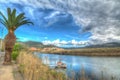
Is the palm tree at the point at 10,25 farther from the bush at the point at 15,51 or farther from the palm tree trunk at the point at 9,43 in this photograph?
the bush at the point at 15,51

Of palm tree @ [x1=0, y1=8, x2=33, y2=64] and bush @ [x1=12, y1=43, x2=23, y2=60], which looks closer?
palm tree @ [x1=0, y1=8, x2=33, y2=64]

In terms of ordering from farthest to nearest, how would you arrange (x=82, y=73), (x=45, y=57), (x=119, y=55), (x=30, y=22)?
1. (x=119, y=55)
2. (x=30, y=22)
3. (x=45, y=57)
4. (x=82, y=73)

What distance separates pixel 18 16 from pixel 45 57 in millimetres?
9324

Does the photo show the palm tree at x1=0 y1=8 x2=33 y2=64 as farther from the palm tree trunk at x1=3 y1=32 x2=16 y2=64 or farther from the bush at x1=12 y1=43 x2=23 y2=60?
the bush at x1=12 y1=43 x2=23 y2=60

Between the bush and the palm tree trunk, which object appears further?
the bush

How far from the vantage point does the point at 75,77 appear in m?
5.94

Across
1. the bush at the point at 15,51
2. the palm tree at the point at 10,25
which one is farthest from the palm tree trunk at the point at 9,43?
the bush at the point at 15,51

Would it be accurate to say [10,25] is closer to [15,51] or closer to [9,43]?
[9,43]

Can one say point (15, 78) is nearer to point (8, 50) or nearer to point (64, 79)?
point (64, 79)

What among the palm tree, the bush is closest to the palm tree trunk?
the palm tree

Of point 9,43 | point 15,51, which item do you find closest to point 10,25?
point 9,43

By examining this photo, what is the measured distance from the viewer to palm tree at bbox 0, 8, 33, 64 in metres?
16.8

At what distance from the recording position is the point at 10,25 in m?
17.3

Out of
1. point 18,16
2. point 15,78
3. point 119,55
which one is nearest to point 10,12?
point 18,16
